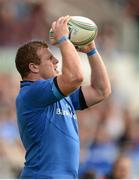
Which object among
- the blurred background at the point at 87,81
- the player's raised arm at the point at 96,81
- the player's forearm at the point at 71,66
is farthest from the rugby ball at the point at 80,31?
the blurred background at the point at 87,81

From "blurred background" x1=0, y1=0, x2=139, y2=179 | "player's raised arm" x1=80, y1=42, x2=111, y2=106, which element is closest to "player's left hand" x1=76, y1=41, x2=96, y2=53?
"player's raised arm" x1=80, y1=42, x2=111, y2=106

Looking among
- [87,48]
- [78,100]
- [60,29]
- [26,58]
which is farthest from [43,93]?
[87,48]

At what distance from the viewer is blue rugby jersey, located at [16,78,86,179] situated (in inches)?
233

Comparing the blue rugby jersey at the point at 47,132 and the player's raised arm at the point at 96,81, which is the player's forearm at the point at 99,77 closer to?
the player's raised arm at the point at 96,81

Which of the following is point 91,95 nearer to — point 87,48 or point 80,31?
point 87,48

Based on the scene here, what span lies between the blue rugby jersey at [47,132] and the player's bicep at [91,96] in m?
0.45

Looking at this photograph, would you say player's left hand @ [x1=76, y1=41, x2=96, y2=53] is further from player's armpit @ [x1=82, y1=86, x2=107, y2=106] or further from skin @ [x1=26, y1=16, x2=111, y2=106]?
player's armpit @ [x1=82, y1=86, x2=107, y2=106]

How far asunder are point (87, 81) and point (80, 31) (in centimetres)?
737

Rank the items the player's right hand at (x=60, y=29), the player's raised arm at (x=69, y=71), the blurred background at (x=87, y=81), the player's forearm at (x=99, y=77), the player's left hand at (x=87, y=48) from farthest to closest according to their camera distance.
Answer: the blurred background at (x=87, y=81) < the player's forearm at (x=99, y=77) < the player's left hand at (x=87, y=48) < the player's right hand at (x=60, y=29) < the player's raised arm at (x=69, y=71)

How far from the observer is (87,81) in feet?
44.4

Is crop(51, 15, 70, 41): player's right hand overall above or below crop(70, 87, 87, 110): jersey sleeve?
above

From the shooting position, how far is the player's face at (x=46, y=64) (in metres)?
6.14

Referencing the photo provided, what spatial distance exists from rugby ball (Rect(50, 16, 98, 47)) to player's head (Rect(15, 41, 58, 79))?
0.18 metres

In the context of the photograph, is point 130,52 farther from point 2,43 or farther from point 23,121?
point 23,121
